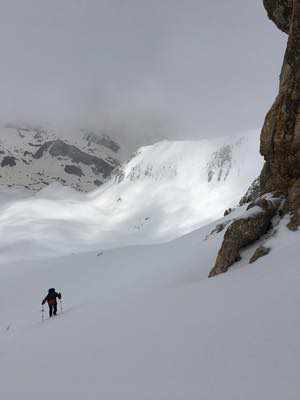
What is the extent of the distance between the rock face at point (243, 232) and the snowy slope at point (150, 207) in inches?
2913

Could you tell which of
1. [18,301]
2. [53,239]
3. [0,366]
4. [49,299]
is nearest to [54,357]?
[0,366]

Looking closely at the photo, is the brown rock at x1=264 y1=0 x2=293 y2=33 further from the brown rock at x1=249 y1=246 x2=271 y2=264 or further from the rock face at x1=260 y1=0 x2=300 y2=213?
the brown rock at x1=249 y1=246 x2=271 y2=264

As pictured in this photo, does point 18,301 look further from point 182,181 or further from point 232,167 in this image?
point 182,181

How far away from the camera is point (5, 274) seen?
39438 mm

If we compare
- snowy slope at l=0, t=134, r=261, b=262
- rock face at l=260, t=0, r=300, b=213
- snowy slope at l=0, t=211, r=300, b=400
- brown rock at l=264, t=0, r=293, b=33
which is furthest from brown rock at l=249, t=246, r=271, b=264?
snowy slope at l=0, t=134, r=261, b=262

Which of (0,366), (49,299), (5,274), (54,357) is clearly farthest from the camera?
(5,274)

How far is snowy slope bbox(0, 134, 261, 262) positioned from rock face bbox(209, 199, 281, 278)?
243 feet

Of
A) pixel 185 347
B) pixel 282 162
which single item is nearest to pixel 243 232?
pixel 282 162

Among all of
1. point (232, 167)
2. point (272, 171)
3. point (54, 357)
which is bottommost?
point (54, 357)

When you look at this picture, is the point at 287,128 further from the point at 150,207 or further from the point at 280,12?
the point at 150,207

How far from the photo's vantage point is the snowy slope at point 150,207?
4090 inches

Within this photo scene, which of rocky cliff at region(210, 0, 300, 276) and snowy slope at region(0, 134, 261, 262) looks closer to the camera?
rocky cliff at region(210, 0, 300, 276)

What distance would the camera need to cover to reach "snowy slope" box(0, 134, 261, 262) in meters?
104

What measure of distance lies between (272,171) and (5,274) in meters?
32.9
